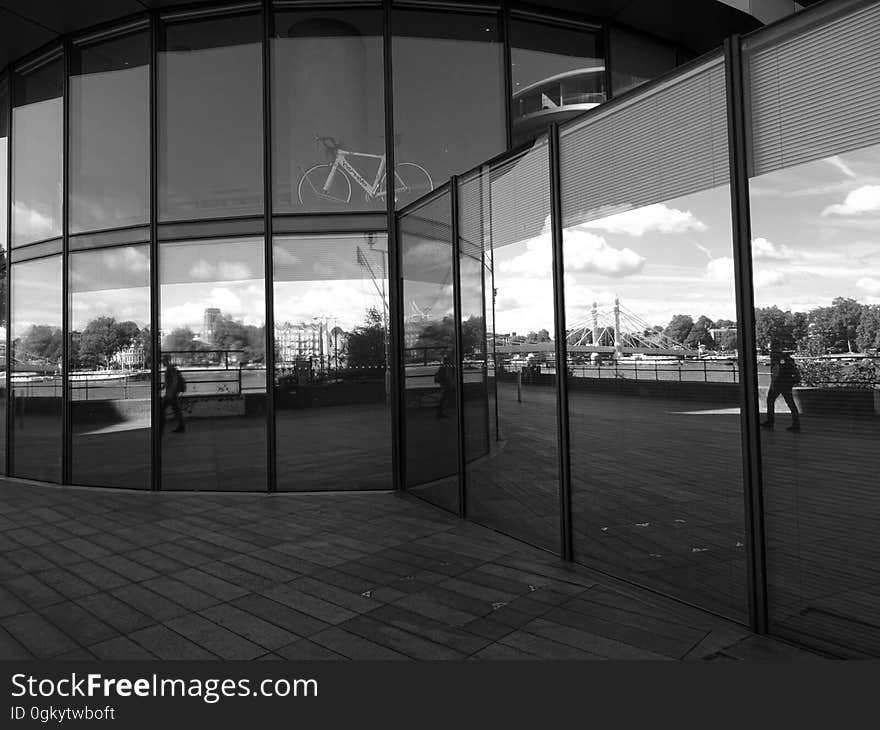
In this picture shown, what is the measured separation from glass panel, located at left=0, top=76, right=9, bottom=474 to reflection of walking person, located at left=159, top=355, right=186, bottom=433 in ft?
10.2

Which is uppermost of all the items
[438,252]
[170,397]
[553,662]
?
[438,252]

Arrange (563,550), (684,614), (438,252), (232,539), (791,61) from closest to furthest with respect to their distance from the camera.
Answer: (791,61), (684,614), (563,550), (232,539), (438,252)

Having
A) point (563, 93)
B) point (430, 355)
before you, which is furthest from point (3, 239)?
point (563, 93)

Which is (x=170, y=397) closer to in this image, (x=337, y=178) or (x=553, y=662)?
(x=337, y=178)

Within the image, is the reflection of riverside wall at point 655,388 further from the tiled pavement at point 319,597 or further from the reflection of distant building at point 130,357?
the reflection of distant building at point 130,357

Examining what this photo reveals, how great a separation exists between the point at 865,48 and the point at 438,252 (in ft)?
14.2

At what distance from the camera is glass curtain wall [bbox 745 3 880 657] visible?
3135 millimetres

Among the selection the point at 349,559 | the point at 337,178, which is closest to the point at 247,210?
the point at 337,178

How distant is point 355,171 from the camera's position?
7777 mm

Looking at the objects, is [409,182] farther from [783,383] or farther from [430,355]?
[783,383]

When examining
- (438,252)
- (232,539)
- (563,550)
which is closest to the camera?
(563,550)

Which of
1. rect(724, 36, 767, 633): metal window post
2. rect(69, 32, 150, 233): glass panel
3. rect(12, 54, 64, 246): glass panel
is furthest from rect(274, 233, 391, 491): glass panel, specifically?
rect(724, 36, 767, 633): metal window post

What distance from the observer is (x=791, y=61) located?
342 cm

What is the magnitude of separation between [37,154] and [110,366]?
331 cm
